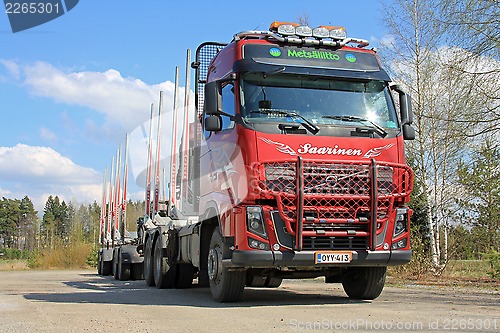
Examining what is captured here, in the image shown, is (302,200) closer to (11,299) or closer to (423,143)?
(11,299)

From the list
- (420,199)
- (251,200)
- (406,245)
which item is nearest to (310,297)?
(406,245)

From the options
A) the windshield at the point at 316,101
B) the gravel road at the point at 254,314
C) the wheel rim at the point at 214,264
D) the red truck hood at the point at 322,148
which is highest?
A: the windshield at the point at 316,101

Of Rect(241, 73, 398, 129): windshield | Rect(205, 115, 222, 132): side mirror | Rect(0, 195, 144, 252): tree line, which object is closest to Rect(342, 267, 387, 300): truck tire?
Rect(241, 73, 398, 129): windshield

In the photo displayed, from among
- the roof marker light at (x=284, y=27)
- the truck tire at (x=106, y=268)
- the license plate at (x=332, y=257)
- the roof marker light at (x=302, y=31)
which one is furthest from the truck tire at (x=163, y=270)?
the truck tire at (x=106, y=268)

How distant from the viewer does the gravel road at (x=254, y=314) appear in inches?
264

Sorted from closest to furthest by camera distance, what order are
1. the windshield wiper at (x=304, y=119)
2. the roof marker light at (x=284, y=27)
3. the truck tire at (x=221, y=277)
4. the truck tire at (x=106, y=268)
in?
the windshield wiper at (x=304, y=119), the truck tire at (x=221, y=277), the roof marker light at (x=284, y=27), the truck tire at (x=106, y=268)

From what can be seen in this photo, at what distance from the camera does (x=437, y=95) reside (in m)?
20.2

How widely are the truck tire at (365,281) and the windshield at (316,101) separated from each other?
2366 millimetres

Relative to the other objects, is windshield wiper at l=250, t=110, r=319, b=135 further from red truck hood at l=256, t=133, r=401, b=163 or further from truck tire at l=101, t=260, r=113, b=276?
truck tire at l=101, t=260, r=113, b=276

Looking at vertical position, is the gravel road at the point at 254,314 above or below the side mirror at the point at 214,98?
below

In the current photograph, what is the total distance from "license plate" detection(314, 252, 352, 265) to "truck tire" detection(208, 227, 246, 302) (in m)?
1.30

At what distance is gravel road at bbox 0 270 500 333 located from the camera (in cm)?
671

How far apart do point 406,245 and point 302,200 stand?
5.91ft

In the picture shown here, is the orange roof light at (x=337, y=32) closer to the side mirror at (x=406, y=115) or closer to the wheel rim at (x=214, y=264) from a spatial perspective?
the side mirror at (x=406, y=115)
